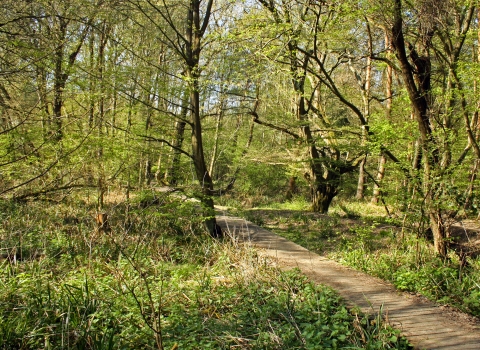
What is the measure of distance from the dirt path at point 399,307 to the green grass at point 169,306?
0.27m

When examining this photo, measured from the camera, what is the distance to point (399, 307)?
4.61 m

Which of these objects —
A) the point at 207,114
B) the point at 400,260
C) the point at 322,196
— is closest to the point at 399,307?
the point at 400,260

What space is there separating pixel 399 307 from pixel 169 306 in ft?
9.47

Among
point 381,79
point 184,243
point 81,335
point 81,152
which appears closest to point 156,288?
point 81,335

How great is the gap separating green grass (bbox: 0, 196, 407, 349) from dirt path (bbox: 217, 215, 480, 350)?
27cm

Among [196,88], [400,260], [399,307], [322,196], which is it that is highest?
[196,88]

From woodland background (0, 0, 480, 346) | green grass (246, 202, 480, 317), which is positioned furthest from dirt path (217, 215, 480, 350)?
woodland background (0, 0, 480, 346)

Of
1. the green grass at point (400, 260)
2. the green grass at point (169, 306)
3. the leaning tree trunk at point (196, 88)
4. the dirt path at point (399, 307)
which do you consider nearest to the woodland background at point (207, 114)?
the leaning tree trunk at point (196, 88)

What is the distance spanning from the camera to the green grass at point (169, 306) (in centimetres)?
373

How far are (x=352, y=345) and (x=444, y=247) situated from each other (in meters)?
3.74

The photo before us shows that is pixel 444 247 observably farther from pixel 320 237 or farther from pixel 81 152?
pixel 81 152

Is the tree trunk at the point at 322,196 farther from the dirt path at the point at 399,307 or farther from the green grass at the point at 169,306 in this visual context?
the green grass at the point at 169,306

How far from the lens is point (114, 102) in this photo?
34.4 ft

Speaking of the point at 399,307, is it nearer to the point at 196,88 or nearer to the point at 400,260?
the point at 400,260
